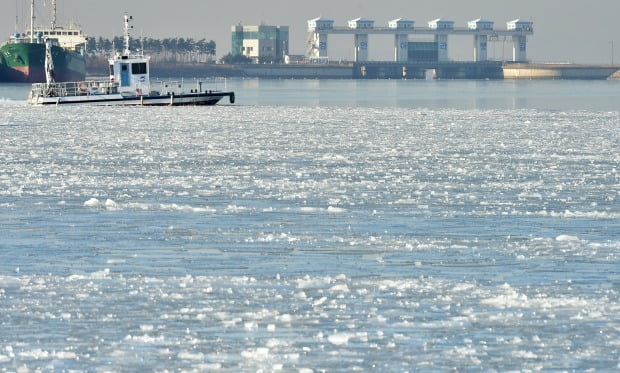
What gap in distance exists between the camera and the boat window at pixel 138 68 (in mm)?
85875

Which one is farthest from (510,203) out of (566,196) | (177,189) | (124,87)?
(124,87)

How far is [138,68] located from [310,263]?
6924cm

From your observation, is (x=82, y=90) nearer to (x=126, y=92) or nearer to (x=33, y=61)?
(x=126, y=92)

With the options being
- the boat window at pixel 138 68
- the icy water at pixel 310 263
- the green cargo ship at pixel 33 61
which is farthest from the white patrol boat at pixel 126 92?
the green cargo ship at pixel 33 61

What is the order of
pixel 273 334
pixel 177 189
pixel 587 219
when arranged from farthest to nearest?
pixel 177 189 < pixel 587 219 < pixel 273 334

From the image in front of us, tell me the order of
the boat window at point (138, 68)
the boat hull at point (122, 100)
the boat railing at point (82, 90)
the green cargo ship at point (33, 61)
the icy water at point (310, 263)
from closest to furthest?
the icy water at point (310, 263)
the boat hull at point (122, 100)
the boat window at point (138, 68)
the boat railing at point (82, 90)
the green cargo ship at point (33, 61)

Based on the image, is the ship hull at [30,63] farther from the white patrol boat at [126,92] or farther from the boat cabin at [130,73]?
the boat cabin at [130,73]

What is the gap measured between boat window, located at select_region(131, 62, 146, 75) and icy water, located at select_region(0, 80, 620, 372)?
50.2 m

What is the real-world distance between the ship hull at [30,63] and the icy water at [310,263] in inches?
5267

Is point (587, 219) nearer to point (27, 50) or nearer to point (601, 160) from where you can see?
point (601, 160)

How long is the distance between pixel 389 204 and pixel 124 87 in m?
63.9

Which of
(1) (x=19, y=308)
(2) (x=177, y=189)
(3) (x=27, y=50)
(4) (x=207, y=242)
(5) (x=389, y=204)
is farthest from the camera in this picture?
(3) (x=27, y=50)

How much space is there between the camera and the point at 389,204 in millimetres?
24781

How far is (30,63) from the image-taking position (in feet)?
Answer: 572
